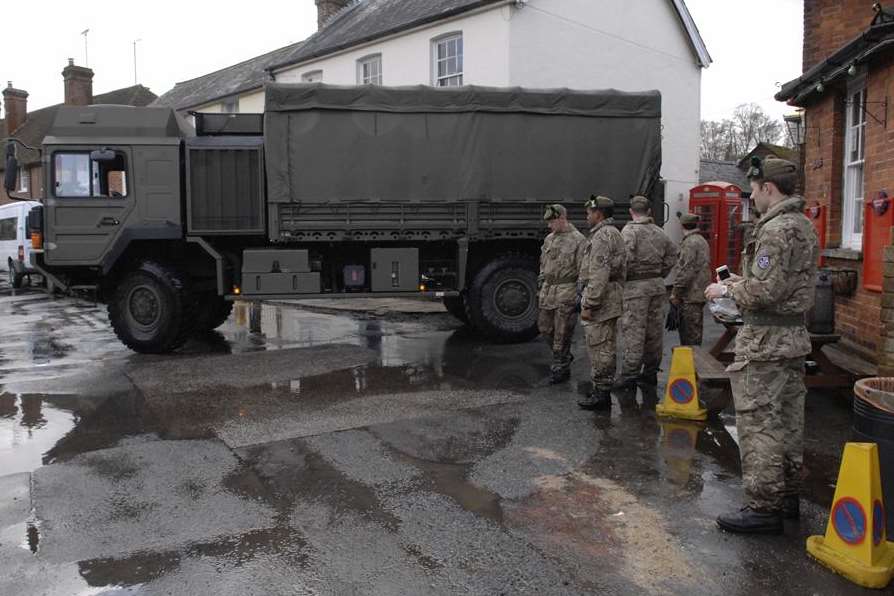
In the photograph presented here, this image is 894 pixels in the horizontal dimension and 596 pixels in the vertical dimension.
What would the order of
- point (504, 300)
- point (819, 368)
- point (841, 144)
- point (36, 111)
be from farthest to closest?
point (36, 111), point (504, 300), point (841, 144), point (819, 368)

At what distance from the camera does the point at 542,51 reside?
16641 mm

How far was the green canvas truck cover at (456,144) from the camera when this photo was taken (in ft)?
32.5

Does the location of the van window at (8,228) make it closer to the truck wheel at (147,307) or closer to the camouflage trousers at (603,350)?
the truck wheel at (147,307)

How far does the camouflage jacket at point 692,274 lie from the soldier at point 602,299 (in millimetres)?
1959

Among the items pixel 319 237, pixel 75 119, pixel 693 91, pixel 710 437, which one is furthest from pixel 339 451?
pixel 693 91

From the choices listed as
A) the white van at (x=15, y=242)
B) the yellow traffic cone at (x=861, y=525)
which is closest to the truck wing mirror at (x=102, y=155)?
the yellow traffic cone at (x=861, y=525)

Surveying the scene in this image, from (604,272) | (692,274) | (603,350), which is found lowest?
(603,350)

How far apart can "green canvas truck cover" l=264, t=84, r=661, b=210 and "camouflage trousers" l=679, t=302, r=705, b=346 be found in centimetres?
239

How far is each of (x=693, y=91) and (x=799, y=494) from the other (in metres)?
16.6

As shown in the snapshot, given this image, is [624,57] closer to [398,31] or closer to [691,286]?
[398,31]

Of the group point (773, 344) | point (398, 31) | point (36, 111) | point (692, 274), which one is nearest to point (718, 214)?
point (398, 31)

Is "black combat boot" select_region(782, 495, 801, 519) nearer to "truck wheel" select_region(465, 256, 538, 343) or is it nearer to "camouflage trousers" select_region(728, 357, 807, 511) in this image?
"camouflage trousers" select_region(728, 357, 807, 511)

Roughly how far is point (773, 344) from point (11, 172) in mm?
8781

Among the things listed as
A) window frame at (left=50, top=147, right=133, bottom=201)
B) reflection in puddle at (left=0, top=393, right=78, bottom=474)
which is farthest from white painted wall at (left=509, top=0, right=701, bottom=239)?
reflection in puddle at (left=0, top=393, right=78, bottom=474)
